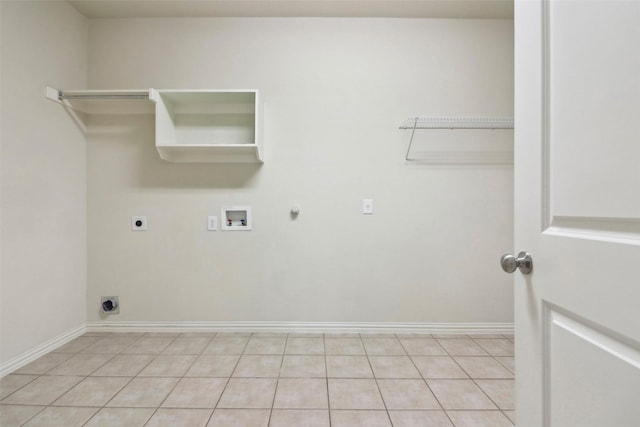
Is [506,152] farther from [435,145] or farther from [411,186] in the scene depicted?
[411,186]

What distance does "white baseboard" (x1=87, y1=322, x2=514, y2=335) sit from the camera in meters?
2.50

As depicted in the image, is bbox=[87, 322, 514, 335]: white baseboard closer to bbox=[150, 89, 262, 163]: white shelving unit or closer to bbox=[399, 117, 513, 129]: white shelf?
bbox=[150, 89, 262, 163]: white shelving unit

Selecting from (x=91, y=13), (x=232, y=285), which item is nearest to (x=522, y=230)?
(x=232, y=285)

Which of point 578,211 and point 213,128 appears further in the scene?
point 213,128

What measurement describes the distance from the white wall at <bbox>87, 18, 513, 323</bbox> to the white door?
5.47 ft

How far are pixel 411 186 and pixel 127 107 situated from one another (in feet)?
7.85

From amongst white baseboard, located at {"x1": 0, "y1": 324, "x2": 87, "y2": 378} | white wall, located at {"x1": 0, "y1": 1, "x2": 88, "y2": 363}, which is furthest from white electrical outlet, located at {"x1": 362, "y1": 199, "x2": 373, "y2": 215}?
white baseboard, located at {"x1": 0, "y1": 324, "x2": 87, "y2": 378}

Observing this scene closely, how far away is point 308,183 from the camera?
2510mm

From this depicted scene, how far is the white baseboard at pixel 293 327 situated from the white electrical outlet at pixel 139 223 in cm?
78

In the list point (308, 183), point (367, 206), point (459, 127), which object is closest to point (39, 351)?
point (308, 183)

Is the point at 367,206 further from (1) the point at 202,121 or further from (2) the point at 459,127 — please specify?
(1) the point at 202,121

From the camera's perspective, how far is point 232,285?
2520 mm

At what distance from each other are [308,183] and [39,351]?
7.26 ft

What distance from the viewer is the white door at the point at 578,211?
21.2 inches
